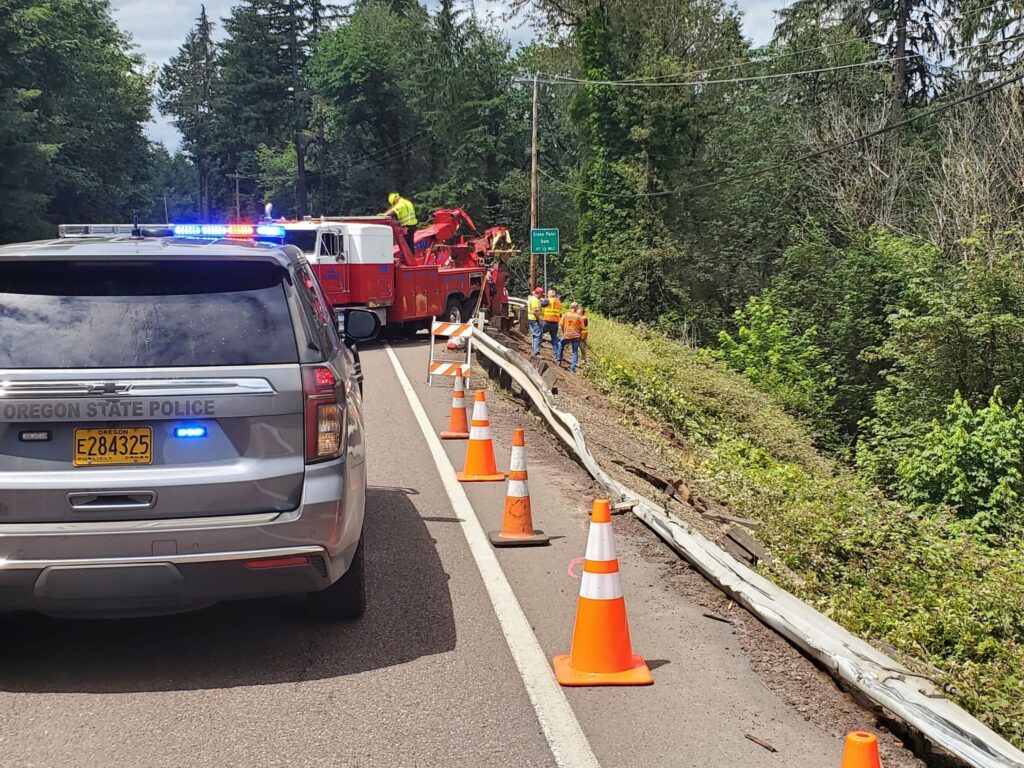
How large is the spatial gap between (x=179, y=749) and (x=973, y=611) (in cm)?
505

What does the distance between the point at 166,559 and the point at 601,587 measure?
1990 mm

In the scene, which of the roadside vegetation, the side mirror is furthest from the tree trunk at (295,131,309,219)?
the side mirror

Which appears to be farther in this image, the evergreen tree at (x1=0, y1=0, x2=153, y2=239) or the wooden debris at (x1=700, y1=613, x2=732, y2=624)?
the evergreen tree at (x1=0, y1=0, x2=153, y2=239)

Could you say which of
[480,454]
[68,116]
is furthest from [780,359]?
[68,116]

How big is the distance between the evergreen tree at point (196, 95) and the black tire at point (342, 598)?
10010cm

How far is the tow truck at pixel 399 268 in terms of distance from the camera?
21344 mm

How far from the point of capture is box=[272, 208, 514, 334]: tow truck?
70.0 ft

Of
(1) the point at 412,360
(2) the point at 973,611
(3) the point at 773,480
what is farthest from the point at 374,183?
(2) the point at 973,611

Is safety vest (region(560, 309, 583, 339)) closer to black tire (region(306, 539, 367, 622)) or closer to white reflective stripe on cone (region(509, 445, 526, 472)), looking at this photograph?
white reflective stripe on cone (region(509, 445, 526, 472))

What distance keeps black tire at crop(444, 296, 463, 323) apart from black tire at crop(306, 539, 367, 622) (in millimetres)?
19901

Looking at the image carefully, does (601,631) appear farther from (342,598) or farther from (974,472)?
(974,472)

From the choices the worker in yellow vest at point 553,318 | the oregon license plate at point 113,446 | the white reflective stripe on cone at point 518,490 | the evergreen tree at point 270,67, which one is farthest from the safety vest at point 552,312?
the evergreen tree at point 270,67

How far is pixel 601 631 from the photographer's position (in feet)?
16.1

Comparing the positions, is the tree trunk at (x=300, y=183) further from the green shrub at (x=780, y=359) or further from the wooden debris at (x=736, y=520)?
the wooden debris at (x=736, y=520)
